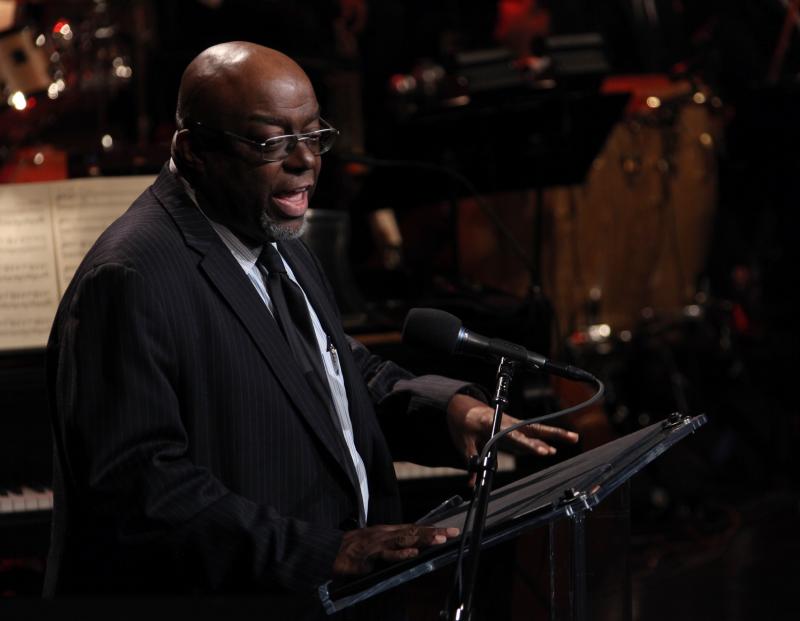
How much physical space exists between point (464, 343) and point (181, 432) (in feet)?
1.77

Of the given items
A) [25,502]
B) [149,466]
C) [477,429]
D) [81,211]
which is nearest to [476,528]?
[149,466]

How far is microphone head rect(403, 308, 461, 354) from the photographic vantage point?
7.23ft

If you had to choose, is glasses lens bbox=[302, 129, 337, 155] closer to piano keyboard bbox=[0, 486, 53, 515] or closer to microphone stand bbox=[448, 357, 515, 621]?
microphone stand bbox=[448, 357, 515, 621]

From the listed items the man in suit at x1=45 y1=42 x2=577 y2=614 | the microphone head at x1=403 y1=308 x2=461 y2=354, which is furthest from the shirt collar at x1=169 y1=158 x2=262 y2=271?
the microphone head at x1=403 y1=308 x2=461 y2=354

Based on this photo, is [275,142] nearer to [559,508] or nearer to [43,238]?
[559,508]

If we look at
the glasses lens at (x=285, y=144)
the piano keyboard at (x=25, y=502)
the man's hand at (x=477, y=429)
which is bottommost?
the piano keyboard at (x=25, y=502)

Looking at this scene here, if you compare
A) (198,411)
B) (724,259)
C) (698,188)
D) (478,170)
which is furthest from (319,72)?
(198,411)

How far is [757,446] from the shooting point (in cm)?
687

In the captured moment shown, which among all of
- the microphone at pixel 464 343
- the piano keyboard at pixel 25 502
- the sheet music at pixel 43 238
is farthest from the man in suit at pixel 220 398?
the sheet music at pixel 43 238

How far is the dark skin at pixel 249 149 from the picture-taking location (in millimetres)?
2369

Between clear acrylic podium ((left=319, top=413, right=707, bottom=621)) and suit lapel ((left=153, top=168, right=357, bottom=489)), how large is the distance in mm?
291

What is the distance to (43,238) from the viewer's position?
3629 millimetres

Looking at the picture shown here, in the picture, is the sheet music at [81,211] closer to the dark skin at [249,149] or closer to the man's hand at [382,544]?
the dark skin at [249,149]

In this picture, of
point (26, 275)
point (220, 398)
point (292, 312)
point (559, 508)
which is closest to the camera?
point (559, 508)
